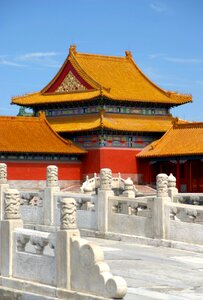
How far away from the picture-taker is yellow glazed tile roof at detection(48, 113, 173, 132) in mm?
49719

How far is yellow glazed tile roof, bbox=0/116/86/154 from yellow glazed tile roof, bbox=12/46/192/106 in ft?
Answer: 9.31

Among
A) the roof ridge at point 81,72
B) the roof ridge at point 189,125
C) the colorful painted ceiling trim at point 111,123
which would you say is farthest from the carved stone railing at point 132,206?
the roof ridge at point 81,72

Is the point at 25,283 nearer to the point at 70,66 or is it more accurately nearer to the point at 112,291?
the point at 112,291

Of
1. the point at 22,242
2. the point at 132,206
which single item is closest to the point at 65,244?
the point at 22,242

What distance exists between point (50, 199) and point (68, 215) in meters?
9.37

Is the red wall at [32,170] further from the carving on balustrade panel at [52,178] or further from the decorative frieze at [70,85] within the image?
the carving on balustrade panel at [52,178]

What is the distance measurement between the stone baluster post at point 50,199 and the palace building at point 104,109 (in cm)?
2720

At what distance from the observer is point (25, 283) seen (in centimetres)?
1259

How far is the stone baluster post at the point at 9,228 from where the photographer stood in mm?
13250

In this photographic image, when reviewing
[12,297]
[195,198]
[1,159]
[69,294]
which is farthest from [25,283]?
[1,159]

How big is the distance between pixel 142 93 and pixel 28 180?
1123 cm

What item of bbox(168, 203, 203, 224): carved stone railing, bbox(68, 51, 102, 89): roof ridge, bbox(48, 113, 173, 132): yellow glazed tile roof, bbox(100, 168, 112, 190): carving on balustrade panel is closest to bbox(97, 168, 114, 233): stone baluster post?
bbox(100, 168, 112, 190): carving on balustrade panel

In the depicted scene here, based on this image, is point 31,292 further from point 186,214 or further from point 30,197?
point 30,197

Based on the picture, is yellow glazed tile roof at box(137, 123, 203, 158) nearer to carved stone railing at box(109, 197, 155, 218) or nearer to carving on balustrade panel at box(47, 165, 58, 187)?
carving on balustrade panel at box(47, 165, 58, 187)
